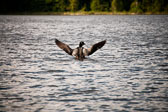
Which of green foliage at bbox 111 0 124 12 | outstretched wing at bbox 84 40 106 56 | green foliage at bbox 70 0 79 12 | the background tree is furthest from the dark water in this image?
green foliage at bbox 70 0 79 12

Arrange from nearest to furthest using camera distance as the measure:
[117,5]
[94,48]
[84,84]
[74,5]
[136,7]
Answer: [84,84] < [94,48] < [117,5] < [136,7] < [74,5]

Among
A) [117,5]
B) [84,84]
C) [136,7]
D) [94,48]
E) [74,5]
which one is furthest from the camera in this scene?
[74,5]

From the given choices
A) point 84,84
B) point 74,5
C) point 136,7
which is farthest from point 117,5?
point 84,84

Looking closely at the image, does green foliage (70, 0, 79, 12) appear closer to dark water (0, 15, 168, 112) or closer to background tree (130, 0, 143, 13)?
background tree (130, 0, 143, 13)

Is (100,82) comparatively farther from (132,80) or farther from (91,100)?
(91,100)

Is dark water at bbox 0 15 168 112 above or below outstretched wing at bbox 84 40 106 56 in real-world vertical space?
below

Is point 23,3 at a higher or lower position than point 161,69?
higher

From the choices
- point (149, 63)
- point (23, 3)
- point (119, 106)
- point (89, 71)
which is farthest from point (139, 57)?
point (23, 3)

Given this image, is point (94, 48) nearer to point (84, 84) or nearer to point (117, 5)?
point (84, 84)

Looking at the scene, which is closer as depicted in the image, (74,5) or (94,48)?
(94,48)

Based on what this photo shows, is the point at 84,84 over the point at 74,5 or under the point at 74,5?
under

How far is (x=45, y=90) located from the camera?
48.0 ft

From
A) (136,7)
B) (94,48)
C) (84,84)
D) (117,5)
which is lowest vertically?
(84,84)

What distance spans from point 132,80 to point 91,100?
13.4 feet
